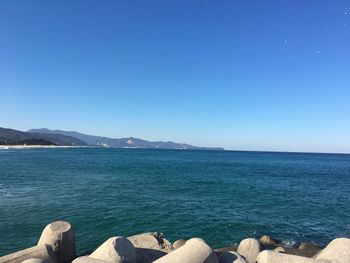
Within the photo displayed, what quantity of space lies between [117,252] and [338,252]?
7.37m

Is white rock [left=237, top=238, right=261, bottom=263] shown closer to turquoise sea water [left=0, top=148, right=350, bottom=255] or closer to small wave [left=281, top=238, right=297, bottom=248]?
turquoise sea water [left=0, top=148, right=350, bottom=255]

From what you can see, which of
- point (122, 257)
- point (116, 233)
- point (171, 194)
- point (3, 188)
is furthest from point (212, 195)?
point (122, 257)

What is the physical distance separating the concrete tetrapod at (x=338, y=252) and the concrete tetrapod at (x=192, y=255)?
4027mm

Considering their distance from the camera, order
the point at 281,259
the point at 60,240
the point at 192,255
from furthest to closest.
Result: the point at 60,240, the point at 281,259, the point at 192,255

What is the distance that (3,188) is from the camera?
3241cm

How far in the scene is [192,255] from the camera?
28.9 ft

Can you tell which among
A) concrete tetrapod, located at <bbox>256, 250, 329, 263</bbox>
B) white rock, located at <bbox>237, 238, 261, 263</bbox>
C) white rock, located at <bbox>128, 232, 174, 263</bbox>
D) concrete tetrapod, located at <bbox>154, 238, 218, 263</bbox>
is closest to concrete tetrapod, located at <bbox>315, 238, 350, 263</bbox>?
concrete tetrapod, located at <bbox>256, 250, 329, 263</bbox>

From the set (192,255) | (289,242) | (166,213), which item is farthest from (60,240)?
(289,242)

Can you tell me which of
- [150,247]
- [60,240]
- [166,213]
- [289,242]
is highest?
[60,240]

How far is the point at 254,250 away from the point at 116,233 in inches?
368

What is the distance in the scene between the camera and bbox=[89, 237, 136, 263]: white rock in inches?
360

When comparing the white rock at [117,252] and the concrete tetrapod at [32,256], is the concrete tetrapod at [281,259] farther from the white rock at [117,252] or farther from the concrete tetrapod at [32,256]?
the concrete tetrapod at [32,256]

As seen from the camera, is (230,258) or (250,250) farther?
(250,250)

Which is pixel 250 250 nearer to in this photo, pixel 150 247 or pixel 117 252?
pixel 150 247
